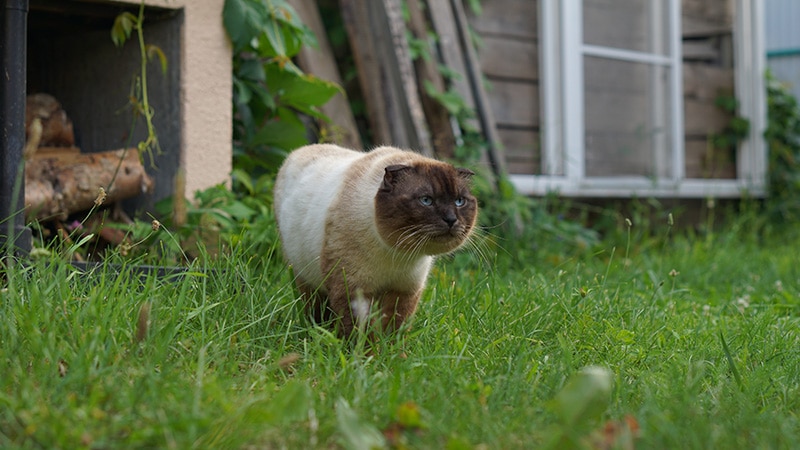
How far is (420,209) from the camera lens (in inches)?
103

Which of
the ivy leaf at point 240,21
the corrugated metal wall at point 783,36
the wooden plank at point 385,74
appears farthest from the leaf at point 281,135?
the corrugated metal wall at point 783,36

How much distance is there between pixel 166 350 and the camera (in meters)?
2.11

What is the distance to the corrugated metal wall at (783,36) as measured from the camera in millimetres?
9359

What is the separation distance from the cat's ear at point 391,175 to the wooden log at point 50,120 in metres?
2.22

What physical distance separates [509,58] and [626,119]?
1.15 m

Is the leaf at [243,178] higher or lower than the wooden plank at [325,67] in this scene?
lower

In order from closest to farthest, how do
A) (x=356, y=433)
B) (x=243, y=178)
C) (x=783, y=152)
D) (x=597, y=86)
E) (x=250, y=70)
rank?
(x=356, y=433)
(x=243, y=178)
(x=250, y=70)
(x=597, y=86)
(x=783, y=152)

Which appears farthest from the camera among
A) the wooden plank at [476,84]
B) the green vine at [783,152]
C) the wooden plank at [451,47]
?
the green vine at [783,152]

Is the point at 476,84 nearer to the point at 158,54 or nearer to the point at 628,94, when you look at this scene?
the point at 628,94

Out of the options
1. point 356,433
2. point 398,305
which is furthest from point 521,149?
point 356,433

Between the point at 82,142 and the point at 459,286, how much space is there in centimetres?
223

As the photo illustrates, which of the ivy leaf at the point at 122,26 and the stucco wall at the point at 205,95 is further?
the stucco wall at the point at 205,95

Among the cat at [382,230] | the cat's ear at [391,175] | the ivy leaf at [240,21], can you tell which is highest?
the ivy leaf at [240,21]

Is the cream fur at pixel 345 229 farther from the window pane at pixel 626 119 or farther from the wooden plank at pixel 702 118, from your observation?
the wooden plank at pixel 702 118
